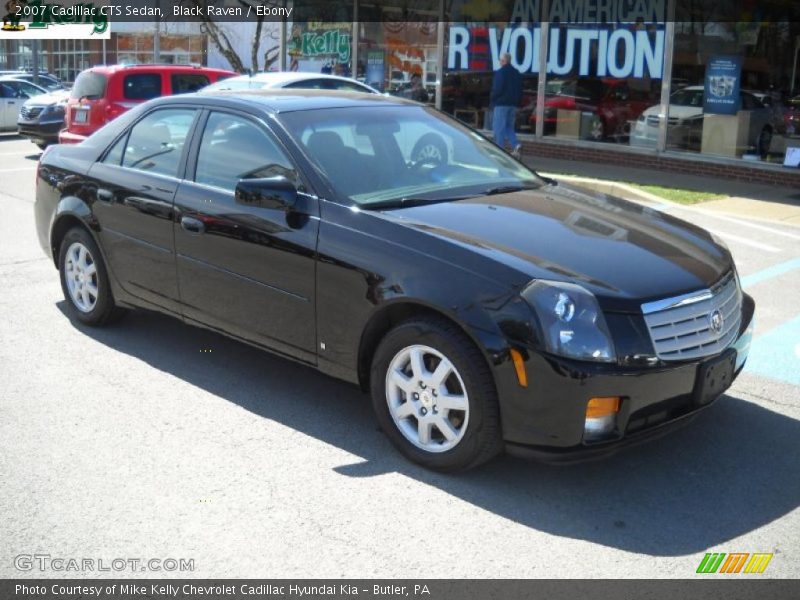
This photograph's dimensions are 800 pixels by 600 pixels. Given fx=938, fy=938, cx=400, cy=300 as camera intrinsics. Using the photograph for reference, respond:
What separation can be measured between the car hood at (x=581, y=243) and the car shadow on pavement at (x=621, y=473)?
84 centimetres

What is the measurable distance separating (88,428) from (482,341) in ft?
6.93

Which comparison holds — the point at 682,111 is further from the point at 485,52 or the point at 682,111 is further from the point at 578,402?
the point at 578,402

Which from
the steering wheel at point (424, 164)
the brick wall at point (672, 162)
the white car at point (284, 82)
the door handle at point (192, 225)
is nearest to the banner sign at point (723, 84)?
the brick wall at point (672, 162)

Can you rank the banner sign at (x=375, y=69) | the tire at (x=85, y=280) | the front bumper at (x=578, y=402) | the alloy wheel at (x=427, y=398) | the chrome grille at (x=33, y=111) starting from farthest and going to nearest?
the banner sign at (x=375, y=69) < the chrome grille at (x=33, y=111) < the tire at (x=85, y=280) < the alloy wheel at (x=427, y=398) < the front bumper at (x=578, y=402)

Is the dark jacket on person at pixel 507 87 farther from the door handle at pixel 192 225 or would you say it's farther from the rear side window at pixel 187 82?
the door handle at pixel 192 225

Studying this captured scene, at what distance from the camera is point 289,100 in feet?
17.5

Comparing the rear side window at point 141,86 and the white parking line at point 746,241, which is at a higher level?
the rear side window at point 141,86

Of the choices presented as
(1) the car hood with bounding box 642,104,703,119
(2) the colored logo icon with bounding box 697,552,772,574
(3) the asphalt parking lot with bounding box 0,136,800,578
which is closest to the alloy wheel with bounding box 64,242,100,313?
(3) the asphalt parking lot with bounding box 0,136,800,578

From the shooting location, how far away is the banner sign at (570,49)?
15.6 meters

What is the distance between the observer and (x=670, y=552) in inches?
141

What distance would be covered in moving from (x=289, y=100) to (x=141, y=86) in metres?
10.6

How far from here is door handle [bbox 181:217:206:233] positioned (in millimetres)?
5164

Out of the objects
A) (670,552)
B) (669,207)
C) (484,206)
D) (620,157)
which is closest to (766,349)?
(484,206)

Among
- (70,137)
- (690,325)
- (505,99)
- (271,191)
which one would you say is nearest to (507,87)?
(505,99)
